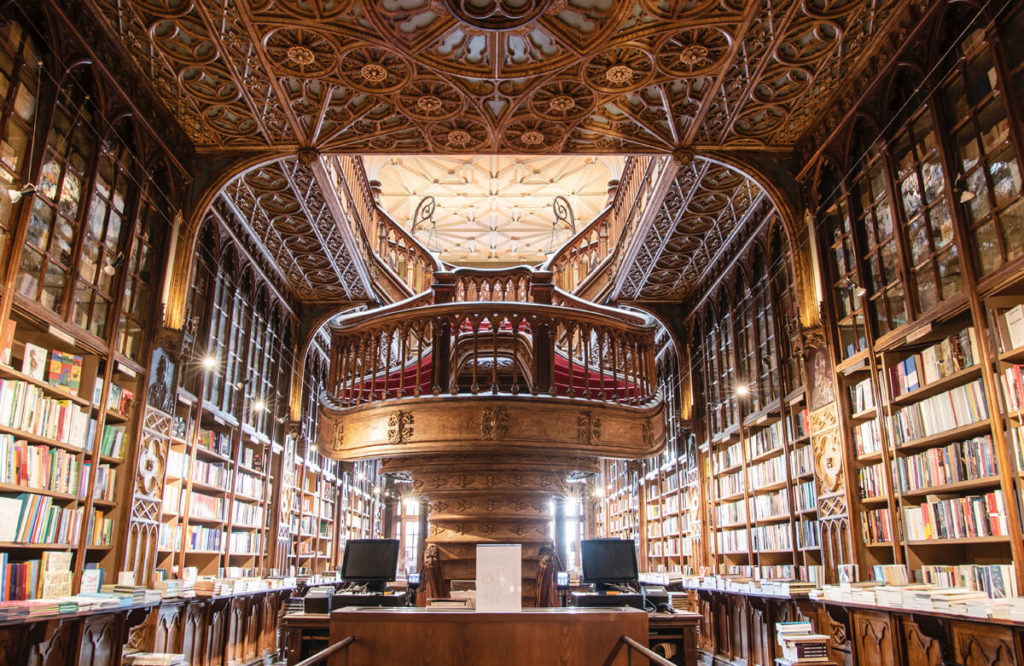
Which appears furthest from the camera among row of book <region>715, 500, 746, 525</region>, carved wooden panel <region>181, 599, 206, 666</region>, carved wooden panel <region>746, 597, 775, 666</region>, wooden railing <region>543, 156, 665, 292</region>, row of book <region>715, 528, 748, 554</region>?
wooden railing <region>543, 156, 665, 292</region>

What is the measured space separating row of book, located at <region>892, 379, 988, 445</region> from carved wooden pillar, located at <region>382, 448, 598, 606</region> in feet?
9.01

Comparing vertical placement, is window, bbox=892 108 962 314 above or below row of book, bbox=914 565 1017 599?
above

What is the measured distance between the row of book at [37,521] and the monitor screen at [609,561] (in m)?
3.88

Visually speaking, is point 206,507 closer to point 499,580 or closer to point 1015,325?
point 499,580

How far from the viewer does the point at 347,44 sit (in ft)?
17.1

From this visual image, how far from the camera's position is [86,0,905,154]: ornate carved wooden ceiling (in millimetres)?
4867

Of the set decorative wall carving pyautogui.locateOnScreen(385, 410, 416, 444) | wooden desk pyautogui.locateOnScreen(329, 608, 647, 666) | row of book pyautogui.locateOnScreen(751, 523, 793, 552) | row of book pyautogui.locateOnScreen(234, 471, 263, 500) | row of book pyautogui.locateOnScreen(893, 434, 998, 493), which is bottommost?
wooden desk pyautogui.locateOnScreen(329, 608, 647, 666)

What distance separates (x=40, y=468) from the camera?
429 centimetres

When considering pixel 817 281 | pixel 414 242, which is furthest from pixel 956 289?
pixel 414 242

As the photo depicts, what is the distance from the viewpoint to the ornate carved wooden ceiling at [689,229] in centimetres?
723

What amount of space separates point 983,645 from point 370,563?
15.3 ft

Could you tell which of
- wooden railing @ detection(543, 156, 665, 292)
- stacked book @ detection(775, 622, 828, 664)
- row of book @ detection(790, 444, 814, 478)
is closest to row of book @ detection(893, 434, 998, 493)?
stacked book @ detection(775, 622, 828, 664)

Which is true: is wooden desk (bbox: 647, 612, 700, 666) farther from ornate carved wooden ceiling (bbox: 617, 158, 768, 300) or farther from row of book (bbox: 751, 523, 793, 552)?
ornate carved wooden ceiling (bbox: 617, 158, 768, 300)

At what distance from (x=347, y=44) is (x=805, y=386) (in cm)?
477
